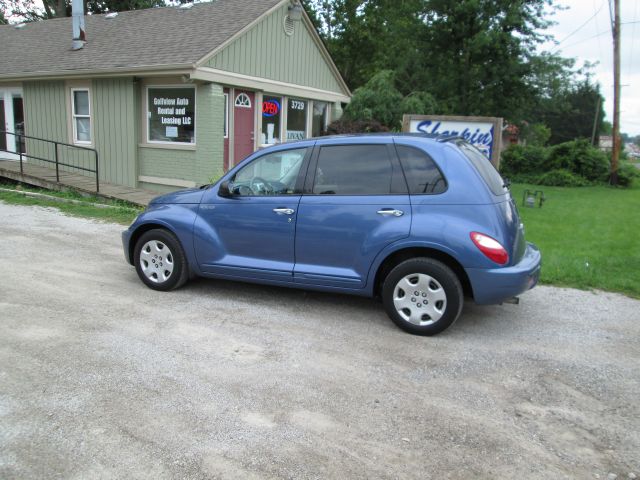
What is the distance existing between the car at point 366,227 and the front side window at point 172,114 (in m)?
7.36

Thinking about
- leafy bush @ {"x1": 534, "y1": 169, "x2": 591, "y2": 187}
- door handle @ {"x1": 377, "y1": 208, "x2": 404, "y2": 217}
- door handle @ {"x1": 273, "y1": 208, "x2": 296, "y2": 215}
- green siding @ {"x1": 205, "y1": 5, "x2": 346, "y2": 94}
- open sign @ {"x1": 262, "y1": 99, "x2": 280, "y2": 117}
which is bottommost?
leafy bush @ {"x1": 534, "y1": 169, "x2": 591, "y2": 187}

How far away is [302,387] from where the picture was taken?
3791 mm

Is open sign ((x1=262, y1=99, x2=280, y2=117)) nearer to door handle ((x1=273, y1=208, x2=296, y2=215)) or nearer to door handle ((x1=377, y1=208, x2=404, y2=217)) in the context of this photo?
door handle ((x1=273, y1=208, x2=296, y2=215))

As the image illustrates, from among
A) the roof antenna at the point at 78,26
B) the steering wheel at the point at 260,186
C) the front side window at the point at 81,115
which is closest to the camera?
the steering wheel at the point at 260,186

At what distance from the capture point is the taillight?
14.7 ft

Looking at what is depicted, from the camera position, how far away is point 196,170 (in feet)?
41.2

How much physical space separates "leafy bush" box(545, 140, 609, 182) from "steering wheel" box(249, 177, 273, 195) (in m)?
21.6

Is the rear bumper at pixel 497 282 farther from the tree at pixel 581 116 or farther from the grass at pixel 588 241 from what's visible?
the tree at pixel 581 116

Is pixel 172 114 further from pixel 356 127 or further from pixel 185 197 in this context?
pixel 185 197

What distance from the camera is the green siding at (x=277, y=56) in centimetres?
1307

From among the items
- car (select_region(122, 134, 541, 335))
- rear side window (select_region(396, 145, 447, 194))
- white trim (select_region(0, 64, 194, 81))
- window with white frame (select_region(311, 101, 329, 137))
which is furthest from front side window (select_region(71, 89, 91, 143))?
rear side window (select_region(396, 145, 447, 194))

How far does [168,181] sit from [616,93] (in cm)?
2034

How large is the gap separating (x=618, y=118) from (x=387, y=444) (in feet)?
82.2

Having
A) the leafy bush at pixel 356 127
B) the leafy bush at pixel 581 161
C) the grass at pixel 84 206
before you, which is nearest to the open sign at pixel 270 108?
the leafy bush at pixel 356 127
